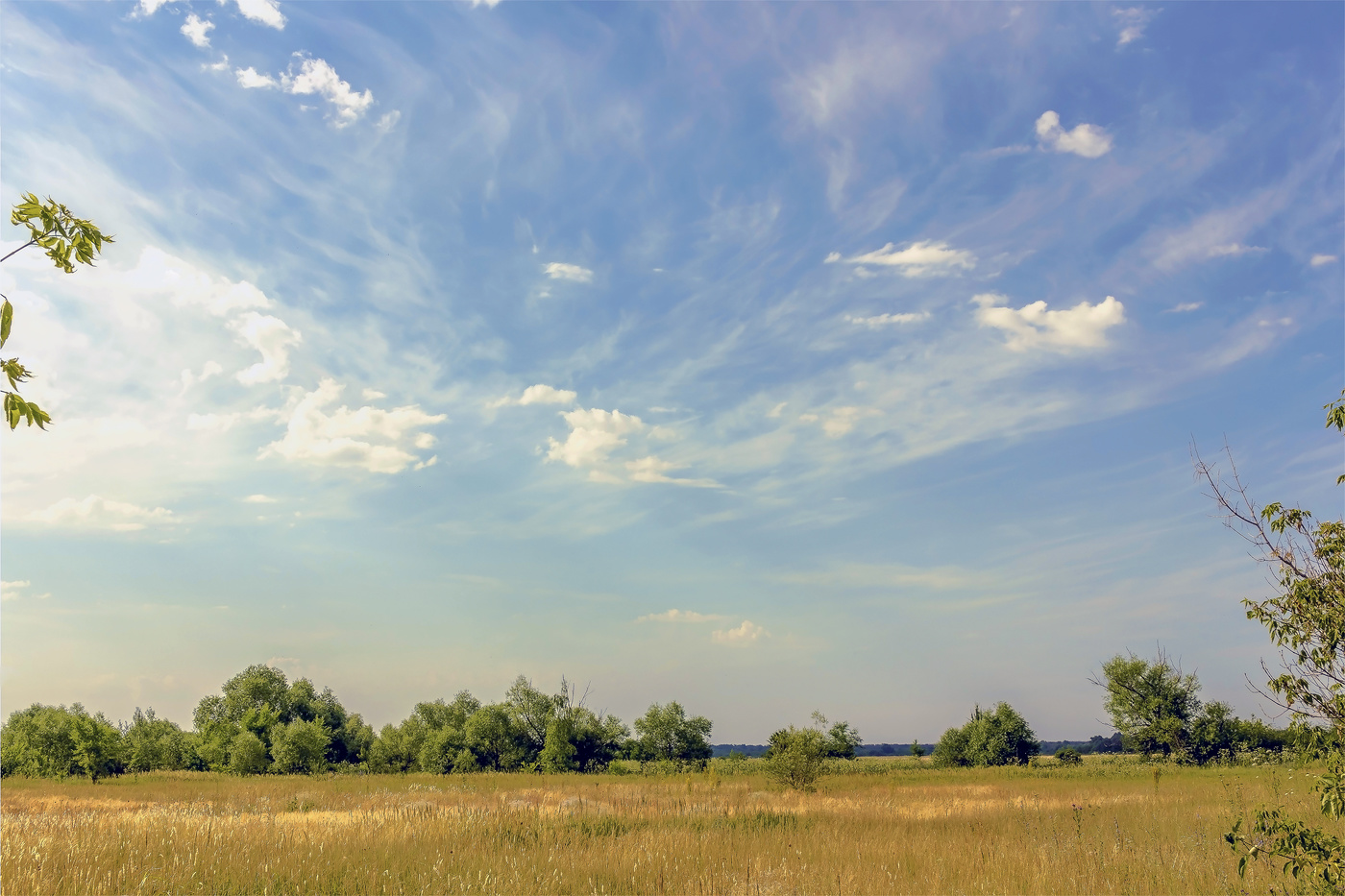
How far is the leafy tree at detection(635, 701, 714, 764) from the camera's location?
209ft

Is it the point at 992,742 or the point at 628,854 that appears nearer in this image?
the point at 628,854

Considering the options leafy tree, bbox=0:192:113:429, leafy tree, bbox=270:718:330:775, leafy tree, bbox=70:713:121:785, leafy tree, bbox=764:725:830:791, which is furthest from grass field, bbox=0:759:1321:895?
leafy tree, bbox=270:718:330:775

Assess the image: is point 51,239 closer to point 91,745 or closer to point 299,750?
point 91,745

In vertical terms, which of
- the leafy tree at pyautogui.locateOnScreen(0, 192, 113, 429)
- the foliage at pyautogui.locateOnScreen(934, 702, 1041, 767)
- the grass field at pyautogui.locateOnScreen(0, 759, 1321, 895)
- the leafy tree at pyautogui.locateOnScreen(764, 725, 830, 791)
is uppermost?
the leafy tree at pyautogui.locateOnScreen(0, 192, 113, 429)

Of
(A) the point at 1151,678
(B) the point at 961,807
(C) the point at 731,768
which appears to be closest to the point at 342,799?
(B) the point at 961,807

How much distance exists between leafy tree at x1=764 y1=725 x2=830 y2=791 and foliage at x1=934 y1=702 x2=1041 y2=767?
165 ft

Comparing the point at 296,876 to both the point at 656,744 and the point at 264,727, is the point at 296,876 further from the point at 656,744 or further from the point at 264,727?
the point at 264,727

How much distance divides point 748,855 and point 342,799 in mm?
19551

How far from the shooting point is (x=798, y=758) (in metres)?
27.8

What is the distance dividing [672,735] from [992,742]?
105 feet

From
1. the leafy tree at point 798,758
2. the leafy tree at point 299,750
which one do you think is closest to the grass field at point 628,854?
the leafy tree at point 798,758

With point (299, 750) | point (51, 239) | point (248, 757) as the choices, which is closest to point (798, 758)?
point (51, 239)

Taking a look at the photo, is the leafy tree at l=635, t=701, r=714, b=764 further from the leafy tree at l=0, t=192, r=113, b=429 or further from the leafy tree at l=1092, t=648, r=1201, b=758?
the leafy tree at l=0, t=192, r=113, b=429

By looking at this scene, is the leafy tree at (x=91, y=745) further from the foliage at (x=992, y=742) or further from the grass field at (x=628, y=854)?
the foliage at (x=992, y=742)
